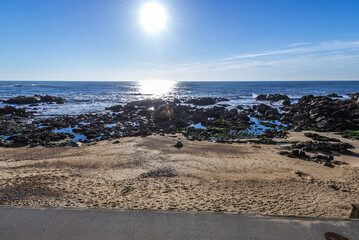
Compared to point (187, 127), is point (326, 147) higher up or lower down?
higher up

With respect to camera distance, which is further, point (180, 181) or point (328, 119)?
point (328, 119)

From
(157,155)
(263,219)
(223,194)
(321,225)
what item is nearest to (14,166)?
(157,155)

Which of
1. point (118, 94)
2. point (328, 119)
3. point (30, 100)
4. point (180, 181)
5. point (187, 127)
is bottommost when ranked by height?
point (187, 127)

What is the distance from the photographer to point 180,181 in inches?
405

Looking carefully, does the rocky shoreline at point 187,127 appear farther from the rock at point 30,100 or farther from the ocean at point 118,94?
the rock at point 30,100

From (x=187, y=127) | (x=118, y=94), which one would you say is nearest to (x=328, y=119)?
(x=187, y=127)

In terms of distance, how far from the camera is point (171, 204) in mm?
7812

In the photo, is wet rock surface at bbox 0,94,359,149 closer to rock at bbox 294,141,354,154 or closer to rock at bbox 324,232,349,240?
rock at bbox 294,141,354,154

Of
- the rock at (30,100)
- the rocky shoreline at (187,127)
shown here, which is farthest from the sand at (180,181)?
the rock at (30,100)

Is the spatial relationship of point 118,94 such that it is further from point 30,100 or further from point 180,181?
point 180,181

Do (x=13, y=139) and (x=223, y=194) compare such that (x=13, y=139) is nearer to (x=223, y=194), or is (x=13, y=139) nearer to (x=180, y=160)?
(x=180, y=160)

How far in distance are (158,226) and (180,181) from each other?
567cm

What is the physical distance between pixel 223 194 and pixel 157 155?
22.3 feet

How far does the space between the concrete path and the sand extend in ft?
8.54
